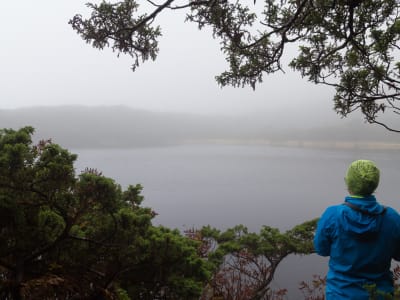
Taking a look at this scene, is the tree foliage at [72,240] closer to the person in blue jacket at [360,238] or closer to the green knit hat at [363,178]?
the person in blue jacket at [360,238]

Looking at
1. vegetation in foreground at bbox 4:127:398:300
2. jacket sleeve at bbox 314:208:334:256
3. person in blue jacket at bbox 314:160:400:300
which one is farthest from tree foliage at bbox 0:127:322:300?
person in blue jacket at bbox 314:160:400:300

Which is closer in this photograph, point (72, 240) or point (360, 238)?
point (360, 238)

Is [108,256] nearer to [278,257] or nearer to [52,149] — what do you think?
[52,149]

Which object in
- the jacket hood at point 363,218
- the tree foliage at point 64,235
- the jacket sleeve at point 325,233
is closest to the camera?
the jacket hood at point 363,218

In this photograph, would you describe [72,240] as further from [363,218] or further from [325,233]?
[363,218]

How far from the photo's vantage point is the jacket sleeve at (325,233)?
1857mm

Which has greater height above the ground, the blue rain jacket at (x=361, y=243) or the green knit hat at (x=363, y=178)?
the green knit hat at (x=363, y=178)

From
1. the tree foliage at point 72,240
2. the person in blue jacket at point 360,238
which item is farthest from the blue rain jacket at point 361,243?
the tree foliage at point 72,240

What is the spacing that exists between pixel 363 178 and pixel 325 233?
Answer: 452 mm

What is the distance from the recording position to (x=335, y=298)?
1.88 metres

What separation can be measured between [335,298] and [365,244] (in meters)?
0.44

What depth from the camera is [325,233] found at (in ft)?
6.15

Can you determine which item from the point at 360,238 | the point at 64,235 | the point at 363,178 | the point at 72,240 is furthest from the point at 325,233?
the point at 72,240

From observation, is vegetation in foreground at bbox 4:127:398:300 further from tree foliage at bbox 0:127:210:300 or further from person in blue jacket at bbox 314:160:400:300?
person in blue jacket at bbox 314:160:400:300
